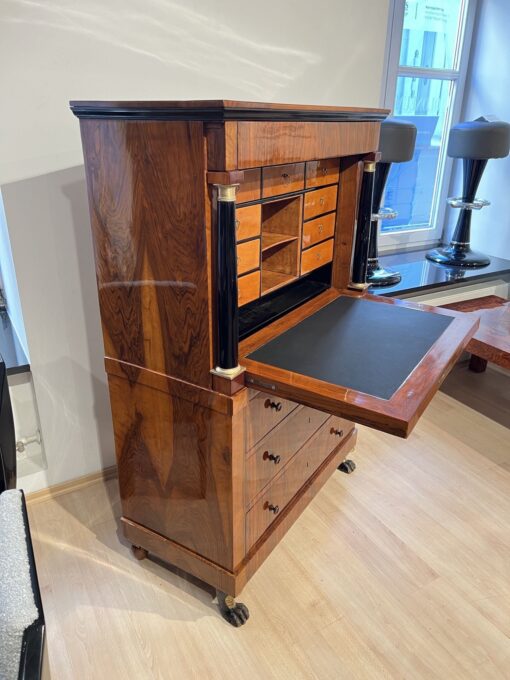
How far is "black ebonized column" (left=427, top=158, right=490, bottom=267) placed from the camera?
2596 millimetres

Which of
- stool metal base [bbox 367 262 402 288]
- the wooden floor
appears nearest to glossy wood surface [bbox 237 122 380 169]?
stool metal base [bbox 367 262 402 288]

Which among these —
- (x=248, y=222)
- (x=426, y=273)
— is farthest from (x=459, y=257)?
(x=248, y=222)

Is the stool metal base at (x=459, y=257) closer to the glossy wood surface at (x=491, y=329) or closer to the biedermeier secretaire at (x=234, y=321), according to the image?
the glossy wood surface at (x=491, y=329)

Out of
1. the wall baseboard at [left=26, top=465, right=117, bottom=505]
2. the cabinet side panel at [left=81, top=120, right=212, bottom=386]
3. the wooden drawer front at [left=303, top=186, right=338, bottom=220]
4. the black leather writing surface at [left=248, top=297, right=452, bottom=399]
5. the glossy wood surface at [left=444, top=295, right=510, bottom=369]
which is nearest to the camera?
the cabinet side panel at [left=81, top=120, right=212, bottom=386]

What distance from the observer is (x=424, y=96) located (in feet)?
8.96

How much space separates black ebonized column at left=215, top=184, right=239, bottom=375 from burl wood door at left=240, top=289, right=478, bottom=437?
0.07m

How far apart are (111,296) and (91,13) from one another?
0.81 m

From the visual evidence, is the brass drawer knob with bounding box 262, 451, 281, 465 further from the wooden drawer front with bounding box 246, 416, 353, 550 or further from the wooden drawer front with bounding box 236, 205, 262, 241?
the wooden drawer front with bounding box 236, 205, 262, 241

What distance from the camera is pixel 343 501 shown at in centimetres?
187

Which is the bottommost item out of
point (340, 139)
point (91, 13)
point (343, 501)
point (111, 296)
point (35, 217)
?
point (343, 501)

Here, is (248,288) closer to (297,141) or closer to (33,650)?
(297,141)

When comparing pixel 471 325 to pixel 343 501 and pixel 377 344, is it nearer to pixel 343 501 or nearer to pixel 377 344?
pixel 377 344

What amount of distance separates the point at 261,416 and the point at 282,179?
618 mm

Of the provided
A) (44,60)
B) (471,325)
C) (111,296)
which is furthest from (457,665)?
(44,60)
